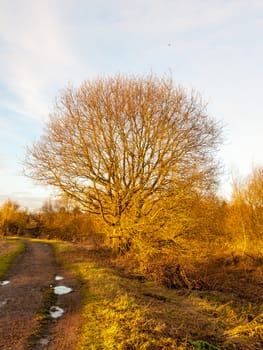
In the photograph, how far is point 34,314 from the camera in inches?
307

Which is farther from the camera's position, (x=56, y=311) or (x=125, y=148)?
(x=125, y=148)

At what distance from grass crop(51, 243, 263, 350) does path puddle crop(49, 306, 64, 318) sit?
0.71m

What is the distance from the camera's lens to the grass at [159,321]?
609 centimetres

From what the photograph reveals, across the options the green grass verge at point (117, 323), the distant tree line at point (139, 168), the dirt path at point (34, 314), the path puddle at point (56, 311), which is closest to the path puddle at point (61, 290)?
the dirt path at point (34, 314)

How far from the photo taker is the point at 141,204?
18.9 meters

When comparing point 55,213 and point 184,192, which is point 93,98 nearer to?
point 184,192

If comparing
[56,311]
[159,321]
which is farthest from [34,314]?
[159,321]

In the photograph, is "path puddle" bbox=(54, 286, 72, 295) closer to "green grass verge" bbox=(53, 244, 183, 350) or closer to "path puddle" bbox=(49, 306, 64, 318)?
"green grass verge" bbox=(53, 244, 183, 350)

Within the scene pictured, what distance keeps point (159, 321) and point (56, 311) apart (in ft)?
9.57

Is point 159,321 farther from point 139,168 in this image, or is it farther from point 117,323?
point 139,168

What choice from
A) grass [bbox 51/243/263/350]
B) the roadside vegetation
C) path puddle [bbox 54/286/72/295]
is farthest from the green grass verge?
Result: the roadside vegetation

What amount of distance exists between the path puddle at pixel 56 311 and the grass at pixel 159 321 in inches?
27.9

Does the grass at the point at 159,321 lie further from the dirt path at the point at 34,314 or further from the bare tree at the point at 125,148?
the bare tree at the point at 125,148

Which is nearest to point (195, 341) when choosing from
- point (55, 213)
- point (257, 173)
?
point (257, 173)
